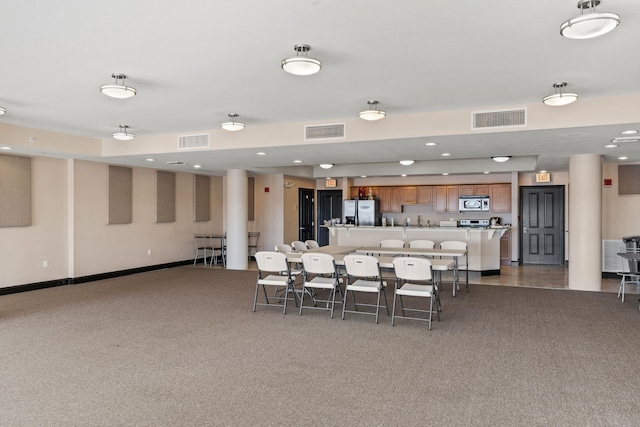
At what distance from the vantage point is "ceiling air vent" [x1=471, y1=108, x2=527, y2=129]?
18.2 ft

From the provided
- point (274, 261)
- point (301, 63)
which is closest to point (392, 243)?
point (274, 261)

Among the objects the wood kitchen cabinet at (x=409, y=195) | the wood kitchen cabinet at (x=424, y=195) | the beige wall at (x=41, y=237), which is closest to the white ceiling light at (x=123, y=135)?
the beige wall at (x=41, y=237)

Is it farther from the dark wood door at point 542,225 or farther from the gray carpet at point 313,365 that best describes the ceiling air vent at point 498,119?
the dark wood door at point 542,225

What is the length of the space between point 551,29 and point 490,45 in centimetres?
45

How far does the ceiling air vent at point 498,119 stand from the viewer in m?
5.56

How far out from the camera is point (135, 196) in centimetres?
1014

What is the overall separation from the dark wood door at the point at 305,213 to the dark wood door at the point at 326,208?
0.88 feet

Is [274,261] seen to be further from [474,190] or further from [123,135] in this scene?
[474,190]

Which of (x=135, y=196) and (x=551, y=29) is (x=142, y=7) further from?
(x=135, y=196)

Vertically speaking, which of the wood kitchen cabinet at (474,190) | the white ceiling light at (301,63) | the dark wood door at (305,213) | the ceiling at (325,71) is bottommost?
the dark wood door at (305,213)

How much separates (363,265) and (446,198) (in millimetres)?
7388

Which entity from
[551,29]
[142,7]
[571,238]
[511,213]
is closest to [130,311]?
[142,7]

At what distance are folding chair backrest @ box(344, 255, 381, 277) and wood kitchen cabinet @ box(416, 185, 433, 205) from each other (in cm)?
730

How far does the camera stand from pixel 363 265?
18.4 ft
